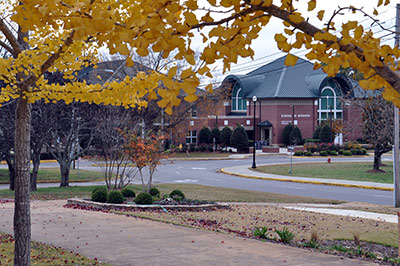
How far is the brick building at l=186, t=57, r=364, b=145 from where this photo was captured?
214ft

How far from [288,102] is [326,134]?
7.03 meters

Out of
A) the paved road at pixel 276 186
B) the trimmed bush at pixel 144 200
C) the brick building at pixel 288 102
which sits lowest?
the paved road at pixel 276 186

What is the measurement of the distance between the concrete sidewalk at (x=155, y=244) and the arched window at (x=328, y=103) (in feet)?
196

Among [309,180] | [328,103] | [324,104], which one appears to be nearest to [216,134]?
[324,104]

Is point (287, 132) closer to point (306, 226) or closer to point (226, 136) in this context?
point (226, 136)

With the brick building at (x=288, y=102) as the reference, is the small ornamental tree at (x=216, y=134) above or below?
below

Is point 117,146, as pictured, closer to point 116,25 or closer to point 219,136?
point 116,25

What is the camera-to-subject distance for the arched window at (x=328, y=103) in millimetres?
69125

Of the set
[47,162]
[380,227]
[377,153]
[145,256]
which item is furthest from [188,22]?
[47,162]

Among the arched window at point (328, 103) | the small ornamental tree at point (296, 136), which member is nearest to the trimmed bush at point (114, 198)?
the small ornamental tree at point (296, 136)

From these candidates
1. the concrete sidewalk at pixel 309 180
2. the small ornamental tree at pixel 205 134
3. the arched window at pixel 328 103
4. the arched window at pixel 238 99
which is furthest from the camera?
the arched window at pixel 238 99

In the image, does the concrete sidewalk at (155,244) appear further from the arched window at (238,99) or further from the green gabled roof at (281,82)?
the arched window at (238,99)

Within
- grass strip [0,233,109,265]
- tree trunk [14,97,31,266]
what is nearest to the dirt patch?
grass strip [0,233,109,265]

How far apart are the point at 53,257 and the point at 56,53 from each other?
11.6ft
